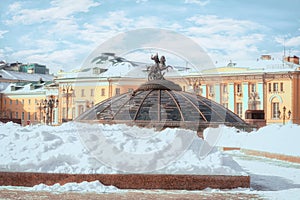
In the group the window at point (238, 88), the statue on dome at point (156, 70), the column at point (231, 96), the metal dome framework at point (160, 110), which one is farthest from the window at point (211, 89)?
the metal dome framework at point (160, 110)

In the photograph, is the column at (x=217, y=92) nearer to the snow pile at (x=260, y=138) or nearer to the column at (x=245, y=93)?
the column at (x=245, y=93)

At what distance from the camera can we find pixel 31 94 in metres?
60.1

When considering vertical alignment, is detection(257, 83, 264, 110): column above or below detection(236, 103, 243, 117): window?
above

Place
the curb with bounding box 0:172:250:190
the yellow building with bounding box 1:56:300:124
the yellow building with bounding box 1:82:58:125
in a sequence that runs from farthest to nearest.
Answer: the yellow building with bounding box 1:82:58:125 → the yellow building with bounding box 1:56:300:124 → the curb with bounding box 0:172:250:190

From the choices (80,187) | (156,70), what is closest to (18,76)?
(156,70)

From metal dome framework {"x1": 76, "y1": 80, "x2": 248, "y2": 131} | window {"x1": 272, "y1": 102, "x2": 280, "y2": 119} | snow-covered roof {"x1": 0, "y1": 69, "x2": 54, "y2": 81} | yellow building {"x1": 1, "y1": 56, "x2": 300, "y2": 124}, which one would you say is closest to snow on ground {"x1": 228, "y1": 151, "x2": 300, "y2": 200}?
metal dome framework {"x1": 76, "y1": 80, "x2": 248, "y2": 131}

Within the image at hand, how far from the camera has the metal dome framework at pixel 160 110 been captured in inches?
620

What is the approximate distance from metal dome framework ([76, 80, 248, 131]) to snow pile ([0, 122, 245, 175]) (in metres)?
5.20

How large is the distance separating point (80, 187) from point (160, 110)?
7852 mm

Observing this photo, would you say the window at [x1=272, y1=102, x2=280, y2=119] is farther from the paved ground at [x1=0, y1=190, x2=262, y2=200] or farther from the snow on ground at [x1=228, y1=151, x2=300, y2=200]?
the paved ground at [x1=0, y1=190, x2=262, y2=200]

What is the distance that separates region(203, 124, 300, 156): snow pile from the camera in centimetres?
1551

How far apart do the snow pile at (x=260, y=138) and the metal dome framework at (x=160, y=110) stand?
1.15ft

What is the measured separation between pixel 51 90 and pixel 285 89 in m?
26.0

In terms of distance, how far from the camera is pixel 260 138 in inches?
669
